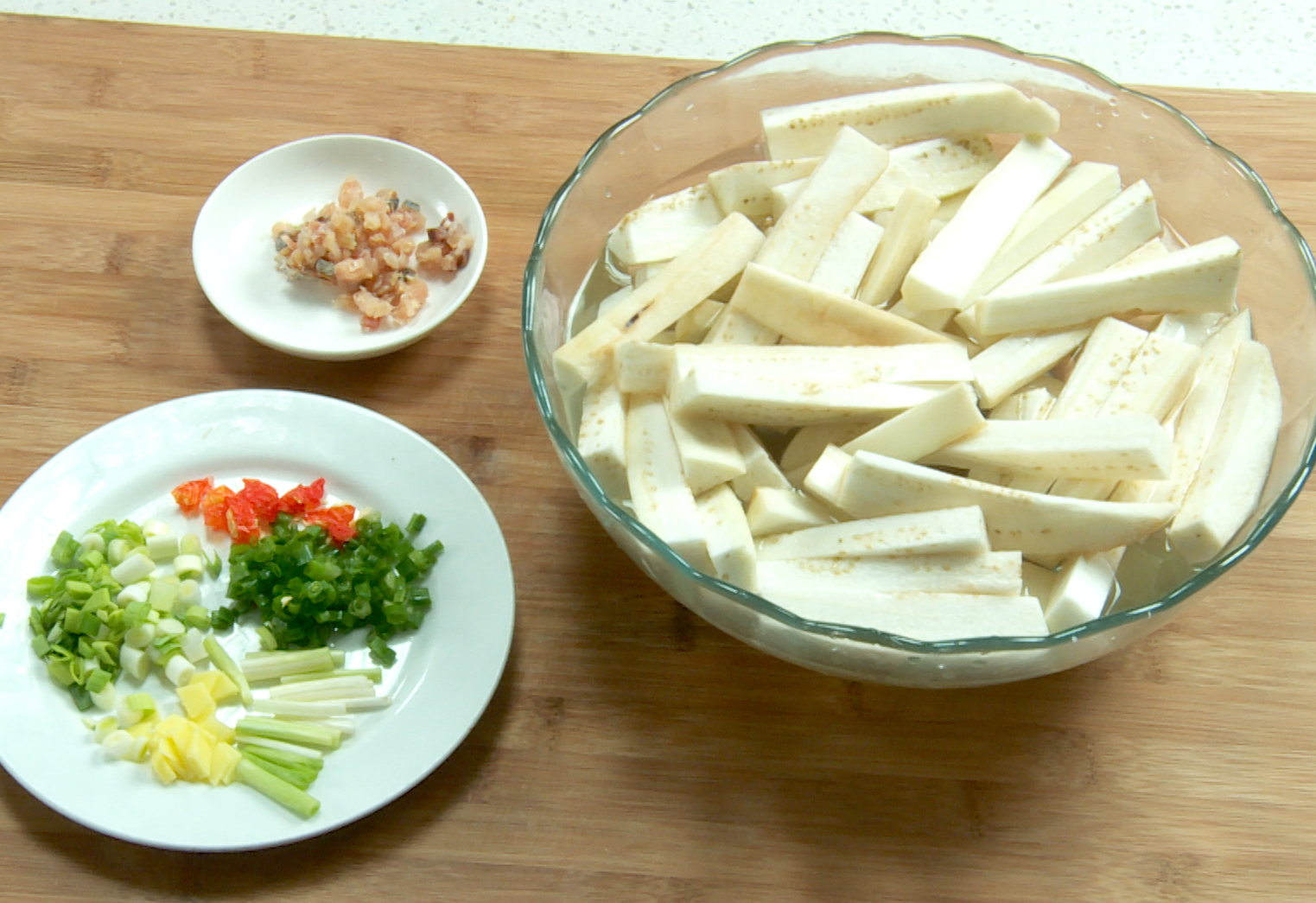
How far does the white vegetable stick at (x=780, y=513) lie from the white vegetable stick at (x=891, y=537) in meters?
0.01

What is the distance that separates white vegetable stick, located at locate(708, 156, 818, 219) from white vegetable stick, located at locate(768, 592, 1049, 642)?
55 centimetres

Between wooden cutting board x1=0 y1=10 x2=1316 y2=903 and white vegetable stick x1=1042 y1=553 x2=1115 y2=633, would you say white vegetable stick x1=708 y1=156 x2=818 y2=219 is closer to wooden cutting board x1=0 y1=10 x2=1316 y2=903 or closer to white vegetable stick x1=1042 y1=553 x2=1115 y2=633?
wooden cutting board x1=0 y1=10 x2=1316 y2=903

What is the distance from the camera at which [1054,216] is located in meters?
1.39

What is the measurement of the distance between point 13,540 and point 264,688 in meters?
0.40

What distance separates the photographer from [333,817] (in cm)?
127

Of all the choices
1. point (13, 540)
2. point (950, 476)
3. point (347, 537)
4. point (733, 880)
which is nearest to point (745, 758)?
point (733, 880)

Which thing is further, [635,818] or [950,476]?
[635,818]

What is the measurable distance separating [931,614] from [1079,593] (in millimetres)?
167

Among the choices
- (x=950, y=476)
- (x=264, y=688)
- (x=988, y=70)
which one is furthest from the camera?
(x=988, y=70)

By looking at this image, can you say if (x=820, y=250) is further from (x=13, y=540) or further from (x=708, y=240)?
(x=13, y=540)

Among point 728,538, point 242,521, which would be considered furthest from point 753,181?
→ point 242,521

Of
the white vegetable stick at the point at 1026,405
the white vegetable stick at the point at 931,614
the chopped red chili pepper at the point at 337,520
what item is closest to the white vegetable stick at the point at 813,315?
the white vegetable stick at the point at 1026,405

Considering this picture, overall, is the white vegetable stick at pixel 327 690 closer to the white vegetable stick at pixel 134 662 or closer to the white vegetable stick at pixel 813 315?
the white vegetable stick at pixel 134 662

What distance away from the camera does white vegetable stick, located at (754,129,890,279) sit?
4.33 ft
